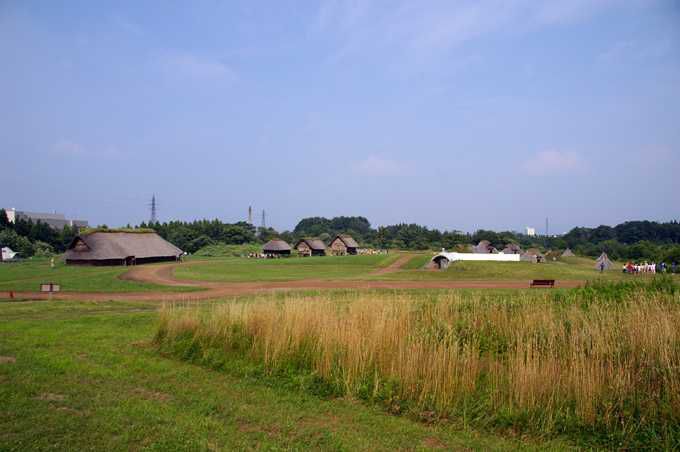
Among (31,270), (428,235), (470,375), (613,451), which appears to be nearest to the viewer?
(613,451)

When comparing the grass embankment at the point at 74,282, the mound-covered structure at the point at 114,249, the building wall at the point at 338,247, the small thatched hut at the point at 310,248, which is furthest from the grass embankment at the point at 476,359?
the building wall at the point at 338,247

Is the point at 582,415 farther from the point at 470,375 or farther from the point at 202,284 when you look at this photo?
the point at 202,284

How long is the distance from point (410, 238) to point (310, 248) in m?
32.5

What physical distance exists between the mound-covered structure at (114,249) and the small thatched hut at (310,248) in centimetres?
3133

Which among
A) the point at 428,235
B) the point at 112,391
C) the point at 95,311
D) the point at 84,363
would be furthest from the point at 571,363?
the point at 428,235

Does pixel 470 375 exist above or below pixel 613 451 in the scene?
above

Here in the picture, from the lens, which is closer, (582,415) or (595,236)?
(582,415)

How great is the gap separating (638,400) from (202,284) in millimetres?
29772

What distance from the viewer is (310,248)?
8462 centimetres

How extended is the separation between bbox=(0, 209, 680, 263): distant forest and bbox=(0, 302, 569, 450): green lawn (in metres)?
54.6

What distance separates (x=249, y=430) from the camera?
5.71m

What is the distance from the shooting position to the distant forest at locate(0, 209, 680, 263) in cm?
6706

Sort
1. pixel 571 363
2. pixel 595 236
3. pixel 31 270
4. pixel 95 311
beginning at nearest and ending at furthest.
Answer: pixel 571 363, pixel 95 311, pixel 31 270, pixel 595 236

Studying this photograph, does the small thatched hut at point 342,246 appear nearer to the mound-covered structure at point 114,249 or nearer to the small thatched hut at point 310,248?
the small thatched hut at point 310,248
